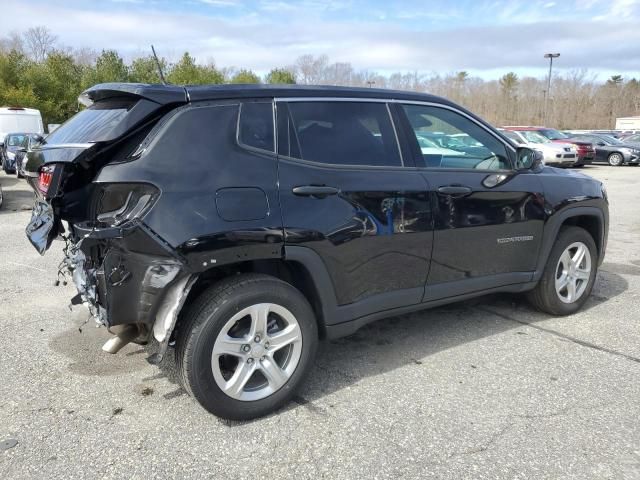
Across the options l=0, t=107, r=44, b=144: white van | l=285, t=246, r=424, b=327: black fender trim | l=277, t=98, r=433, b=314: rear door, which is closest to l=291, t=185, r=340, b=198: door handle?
l=277, t=98, r=433, b=314: rear door

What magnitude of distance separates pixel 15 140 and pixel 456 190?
20.3m

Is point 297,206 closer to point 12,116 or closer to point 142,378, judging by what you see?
point 142,378

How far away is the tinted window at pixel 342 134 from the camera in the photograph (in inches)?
129

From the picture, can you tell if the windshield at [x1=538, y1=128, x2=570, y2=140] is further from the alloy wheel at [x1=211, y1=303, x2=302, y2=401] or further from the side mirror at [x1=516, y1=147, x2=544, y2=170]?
the alloy wheel at [x1=211, y1=303, x2=302, y2=401]

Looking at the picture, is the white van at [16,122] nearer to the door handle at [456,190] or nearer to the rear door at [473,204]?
the rear door at [473,204]

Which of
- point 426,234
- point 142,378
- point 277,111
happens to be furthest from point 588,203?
point 142,378

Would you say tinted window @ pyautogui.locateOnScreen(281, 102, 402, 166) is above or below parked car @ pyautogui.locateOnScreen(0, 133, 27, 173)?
above

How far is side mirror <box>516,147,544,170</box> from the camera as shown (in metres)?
4.29

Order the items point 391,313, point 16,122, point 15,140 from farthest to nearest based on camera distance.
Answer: point 16,122 < point 15,140 < point 391,313

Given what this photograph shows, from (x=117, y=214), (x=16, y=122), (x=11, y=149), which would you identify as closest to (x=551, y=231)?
(x=117, y=214)

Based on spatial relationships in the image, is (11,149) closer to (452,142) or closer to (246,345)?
(452,142)

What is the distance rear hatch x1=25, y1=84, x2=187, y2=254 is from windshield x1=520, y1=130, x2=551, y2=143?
22.5 m

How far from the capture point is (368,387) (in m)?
3.49

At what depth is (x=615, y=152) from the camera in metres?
25.2
